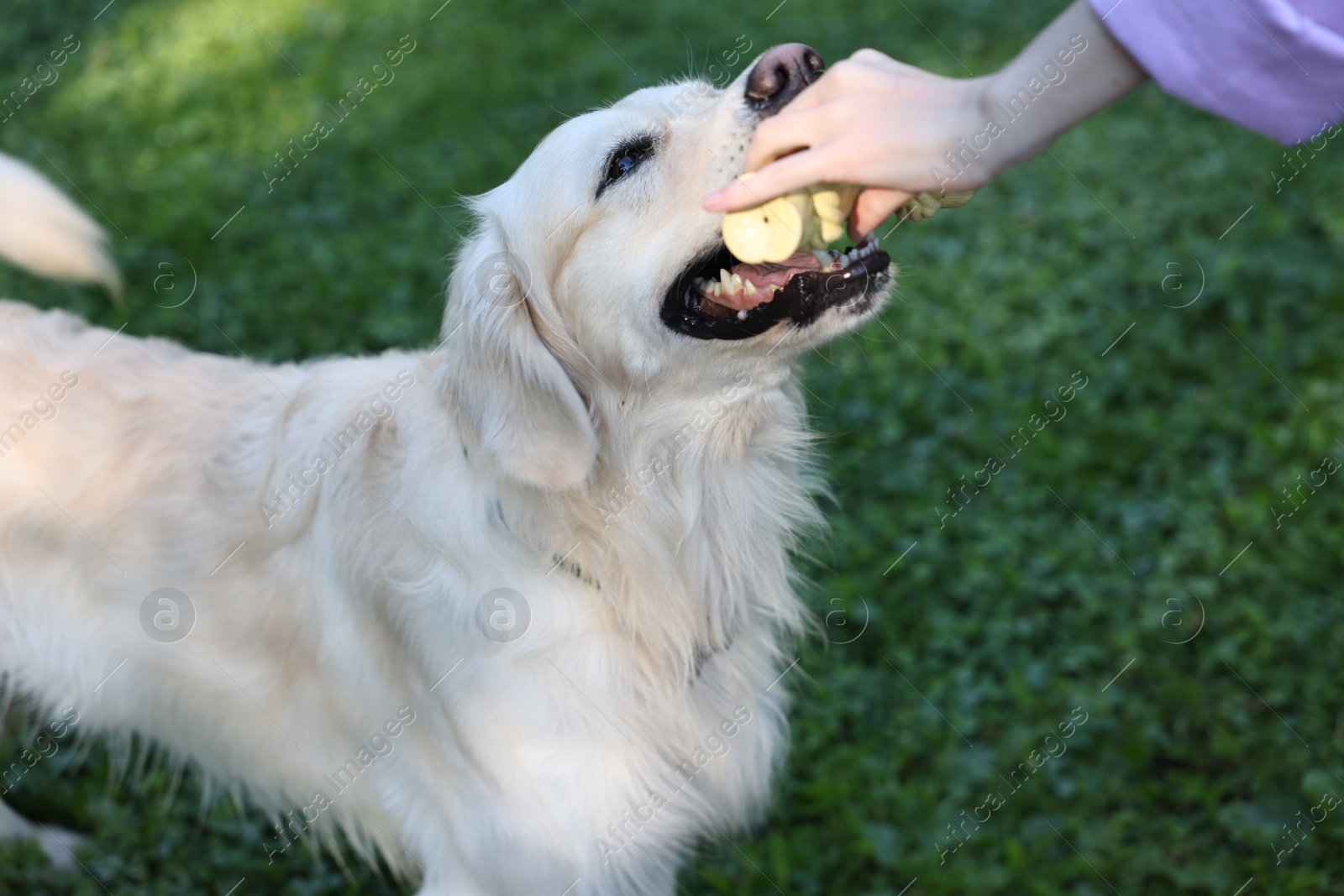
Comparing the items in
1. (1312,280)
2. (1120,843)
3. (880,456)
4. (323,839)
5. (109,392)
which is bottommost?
(1312,280)

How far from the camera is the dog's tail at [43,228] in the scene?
118 inches

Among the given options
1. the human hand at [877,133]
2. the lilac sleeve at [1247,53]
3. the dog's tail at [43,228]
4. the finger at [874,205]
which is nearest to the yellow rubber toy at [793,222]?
the finger at [874,205]

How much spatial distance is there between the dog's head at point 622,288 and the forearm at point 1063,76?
0.64 m

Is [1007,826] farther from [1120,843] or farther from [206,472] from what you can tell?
[206,472]

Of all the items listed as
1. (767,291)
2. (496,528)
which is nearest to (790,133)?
(767,291)

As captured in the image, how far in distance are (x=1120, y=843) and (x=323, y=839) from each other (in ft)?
7.76

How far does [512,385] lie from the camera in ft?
7.80

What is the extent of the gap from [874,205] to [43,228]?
7.66 ft

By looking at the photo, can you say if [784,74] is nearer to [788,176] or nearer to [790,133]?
[790,133]

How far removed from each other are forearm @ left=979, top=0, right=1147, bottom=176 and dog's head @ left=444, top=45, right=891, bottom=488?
0.64 metres

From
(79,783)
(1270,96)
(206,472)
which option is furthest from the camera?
(79,783)

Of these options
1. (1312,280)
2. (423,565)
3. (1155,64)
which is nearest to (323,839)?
(423,565)

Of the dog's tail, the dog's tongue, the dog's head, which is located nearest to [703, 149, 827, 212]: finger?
the dog's head

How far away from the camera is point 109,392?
298 cm
